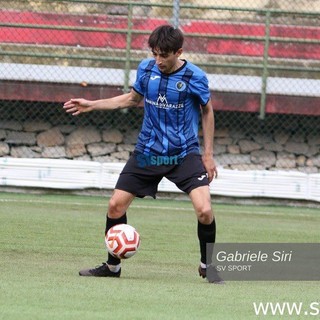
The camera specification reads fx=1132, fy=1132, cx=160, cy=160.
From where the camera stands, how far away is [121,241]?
8180mm

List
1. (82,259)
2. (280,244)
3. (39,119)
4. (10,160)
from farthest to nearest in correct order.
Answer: (39,119), (10,160), (280,244), (82,259)

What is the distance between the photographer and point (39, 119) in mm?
17188

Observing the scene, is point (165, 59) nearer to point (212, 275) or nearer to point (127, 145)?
point (212, 275)

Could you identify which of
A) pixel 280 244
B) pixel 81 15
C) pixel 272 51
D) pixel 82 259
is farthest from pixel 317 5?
pixel 82 259

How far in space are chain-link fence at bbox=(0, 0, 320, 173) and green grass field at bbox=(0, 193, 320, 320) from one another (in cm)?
168

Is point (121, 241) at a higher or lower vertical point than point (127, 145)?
higher

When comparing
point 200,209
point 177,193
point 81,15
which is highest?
point 81,15

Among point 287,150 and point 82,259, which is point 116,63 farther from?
point 82,259

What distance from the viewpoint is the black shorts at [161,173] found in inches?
326

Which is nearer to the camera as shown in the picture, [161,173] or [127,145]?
[161,173]

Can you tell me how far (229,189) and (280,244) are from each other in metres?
4.63

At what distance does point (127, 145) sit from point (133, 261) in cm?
774

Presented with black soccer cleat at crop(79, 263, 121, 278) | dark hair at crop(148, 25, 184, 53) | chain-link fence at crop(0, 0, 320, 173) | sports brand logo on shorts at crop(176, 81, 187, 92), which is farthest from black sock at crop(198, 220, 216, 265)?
chain-link fence at crop(0, 0, 320, 173)
